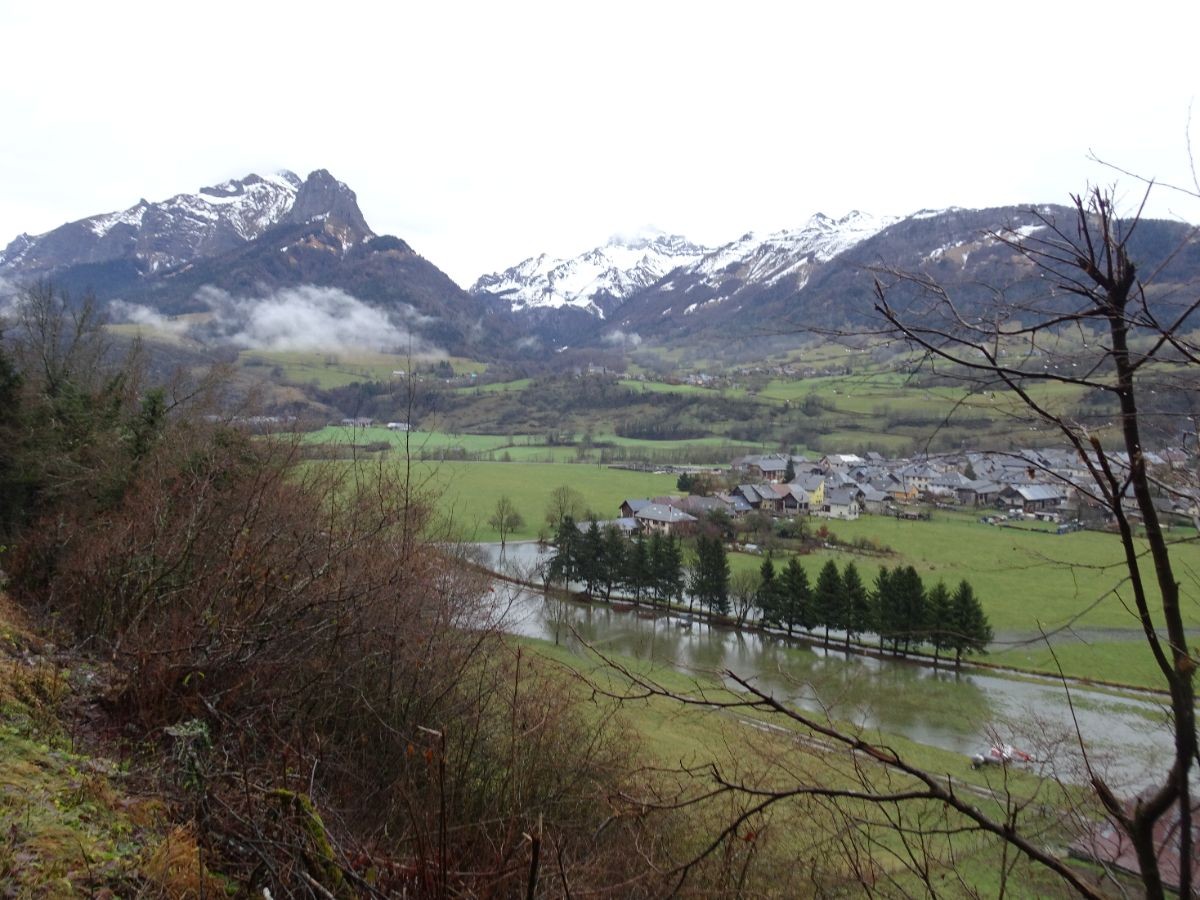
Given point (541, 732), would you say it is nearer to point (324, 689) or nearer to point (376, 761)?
point (376, 761)

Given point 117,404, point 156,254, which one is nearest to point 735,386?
point 117,404

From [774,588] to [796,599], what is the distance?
87 cm

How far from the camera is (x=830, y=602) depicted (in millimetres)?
24047

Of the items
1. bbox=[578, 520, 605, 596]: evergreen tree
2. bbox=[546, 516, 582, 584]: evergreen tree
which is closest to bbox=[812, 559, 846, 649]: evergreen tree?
bbox=[578, 520, 605, 596]: evergreen tree

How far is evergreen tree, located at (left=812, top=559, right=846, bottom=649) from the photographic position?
23922 mm

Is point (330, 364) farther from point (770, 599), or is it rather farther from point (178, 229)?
point (178, 229)

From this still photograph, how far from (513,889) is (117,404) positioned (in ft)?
50.1

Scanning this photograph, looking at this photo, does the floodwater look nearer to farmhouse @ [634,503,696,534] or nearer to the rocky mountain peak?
farmhouse @ [634,503,696,534]

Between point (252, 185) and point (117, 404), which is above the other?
point (252, 185)

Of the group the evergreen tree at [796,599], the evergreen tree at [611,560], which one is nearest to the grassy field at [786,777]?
the evergreen tree at [796,599]

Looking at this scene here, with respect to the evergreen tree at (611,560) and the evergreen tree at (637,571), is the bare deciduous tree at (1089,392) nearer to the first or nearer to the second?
the evergreen tree at (637,571)

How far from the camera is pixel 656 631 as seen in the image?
2528 centimetres

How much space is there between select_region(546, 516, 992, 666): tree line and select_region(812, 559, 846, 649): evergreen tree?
0.11 ft

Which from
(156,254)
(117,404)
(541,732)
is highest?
(156,254)
